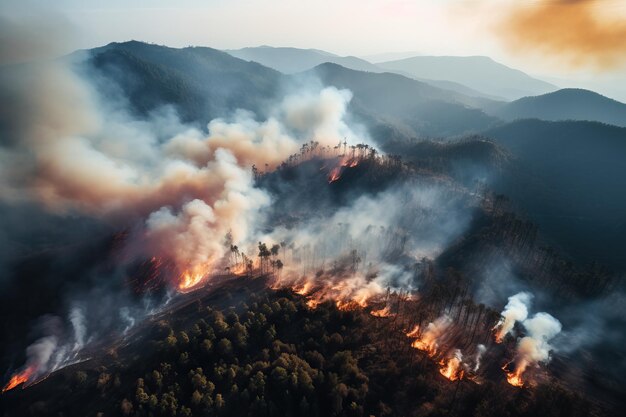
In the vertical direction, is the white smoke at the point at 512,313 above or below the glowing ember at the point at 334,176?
below

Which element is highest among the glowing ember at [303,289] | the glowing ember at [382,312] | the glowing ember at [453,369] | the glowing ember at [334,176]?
the glowing ember at [334,176]

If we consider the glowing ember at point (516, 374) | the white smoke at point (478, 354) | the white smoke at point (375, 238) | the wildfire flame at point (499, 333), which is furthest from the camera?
the white smoke at point (375, 238)

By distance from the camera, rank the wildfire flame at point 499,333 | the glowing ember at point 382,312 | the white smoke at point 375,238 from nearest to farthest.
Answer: the wildfire flame at point 499,333
the glowing ember at point 382,312
the white smoke at point 375,238

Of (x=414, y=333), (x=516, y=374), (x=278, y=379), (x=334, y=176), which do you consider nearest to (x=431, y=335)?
(x=414, y=333)

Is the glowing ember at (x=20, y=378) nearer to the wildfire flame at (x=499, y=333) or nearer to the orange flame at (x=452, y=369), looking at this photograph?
the orange flame at (x=452, y=369)

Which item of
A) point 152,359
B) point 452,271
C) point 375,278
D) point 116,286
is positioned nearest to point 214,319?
point 152,359

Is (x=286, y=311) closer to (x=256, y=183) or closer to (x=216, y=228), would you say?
(x=216, y=228)

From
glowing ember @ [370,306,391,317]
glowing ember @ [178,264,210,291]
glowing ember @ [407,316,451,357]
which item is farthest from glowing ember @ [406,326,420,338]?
glowing ember @ [178,264,210,291]

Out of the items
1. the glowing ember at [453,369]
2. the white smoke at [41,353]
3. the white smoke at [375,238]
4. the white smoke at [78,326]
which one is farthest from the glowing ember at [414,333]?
the white smoke at [41,353]
